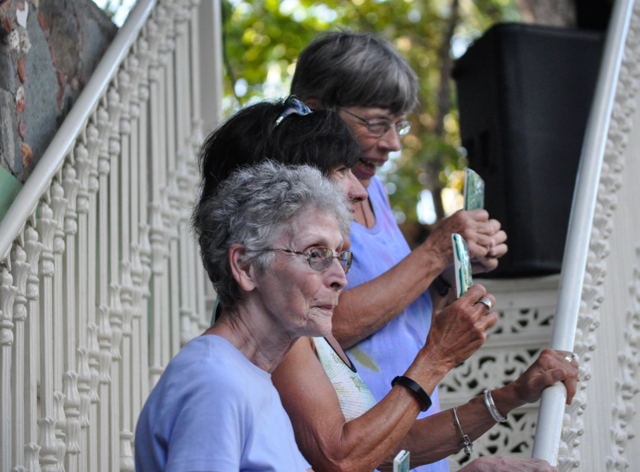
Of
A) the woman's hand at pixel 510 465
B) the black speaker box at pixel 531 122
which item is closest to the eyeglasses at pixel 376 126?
the woman's hand at pixel 510 465

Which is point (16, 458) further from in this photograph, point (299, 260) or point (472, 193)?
point (472, 193)

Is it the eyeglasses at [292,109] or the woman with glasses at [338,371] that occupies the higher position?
the eyeglasses at [292,109]

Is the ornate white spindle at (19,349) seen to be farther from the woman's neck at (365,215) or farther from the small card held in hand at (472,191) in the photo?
the small card held in hand at (472,191)

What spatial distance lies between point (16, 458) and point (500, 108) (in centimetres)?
319

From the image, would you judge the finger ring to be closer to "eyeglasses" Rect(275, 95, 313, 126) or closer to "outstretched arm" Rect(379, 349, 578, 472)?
"outstretched arm" Rect(379, 349, 578, 472)

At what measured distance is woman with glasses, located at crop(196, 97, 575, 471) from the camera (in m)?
1.70

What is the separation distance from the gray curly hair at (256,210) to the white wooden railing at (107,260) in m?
0.57

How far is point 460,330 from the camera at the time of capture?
6.11 ft

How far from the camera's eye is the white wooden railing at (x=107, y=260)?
2.10 m

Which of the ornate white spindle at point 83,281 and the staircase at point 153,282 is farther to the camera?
the ornate white spindle at point 83,281

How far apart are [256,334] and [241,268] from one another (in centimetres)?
15

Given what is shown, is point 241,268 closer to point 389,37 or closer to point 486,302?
point 486,302

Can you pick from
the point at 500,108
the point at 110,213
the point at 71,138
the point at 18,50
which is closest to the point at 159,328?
the point at 110,213

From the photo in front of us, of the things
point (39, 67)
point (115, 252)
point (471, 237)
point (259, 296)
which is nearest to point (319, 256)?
→ point (259, 296)
